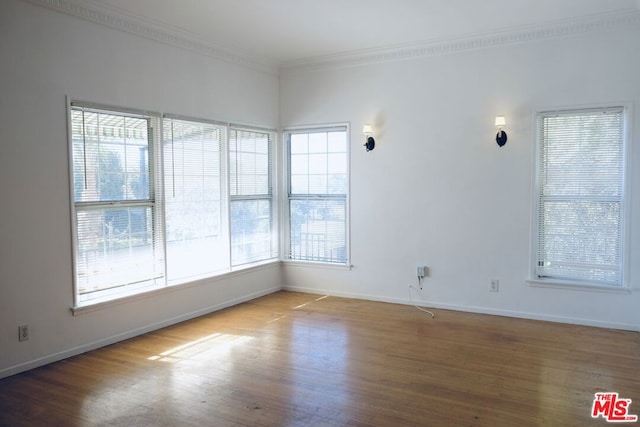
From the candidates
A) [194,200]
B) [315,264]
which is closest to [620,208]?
[315,264]

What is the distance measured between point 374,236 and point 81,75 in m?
3.45

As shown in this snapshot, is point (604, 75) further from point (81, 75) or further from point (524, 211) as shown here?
point (81, 75)

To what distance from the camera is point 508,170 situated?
514cm

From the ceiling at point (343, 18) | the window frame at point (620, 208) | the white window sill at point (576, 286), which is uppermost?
the ceiling at point (343, 18)

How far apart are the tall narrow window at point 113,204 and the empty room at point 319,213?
0.02m

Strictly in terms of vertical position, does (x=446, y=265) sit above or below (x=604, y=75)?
below

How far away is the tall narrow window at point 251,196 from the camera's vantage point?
5754 millimetres

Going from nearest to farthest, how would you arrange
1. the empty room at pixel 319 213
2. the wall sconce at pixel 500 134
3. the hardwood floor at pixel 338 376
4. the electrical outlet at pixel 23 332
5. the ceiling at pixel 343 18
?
the hardwood floor at pixel 338 376 < the empty room at pixel 319 213 < the electrical outlet at pixel 23 332 < the ceiling at pixel 343 18 < the wall sconce at pixel 500 134

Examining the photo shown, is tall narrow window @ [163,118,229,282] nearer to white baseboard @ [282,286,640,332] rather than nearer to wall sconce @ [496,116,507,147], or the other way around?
white baseboard @ [282,286,640,332]

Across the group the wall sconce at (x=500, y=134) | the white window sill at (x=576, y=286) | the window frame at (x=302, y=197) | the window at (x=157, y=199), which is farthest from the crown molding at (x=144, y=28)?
the white window sill at (x=576, y=286)

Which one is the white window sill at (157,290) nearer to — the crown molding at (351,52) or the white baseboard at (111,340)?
the white baseboard at (111,340)

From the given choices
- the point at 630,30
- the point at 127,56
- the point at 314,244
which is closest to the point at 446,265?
the point at 314,244

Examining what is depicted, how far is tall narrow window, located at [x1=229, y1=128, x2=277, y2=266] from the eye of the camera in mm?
5754

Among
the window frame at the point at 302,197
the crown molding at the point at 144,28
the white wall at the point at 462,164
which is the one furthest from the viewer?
the window frame at the point at 302,197
